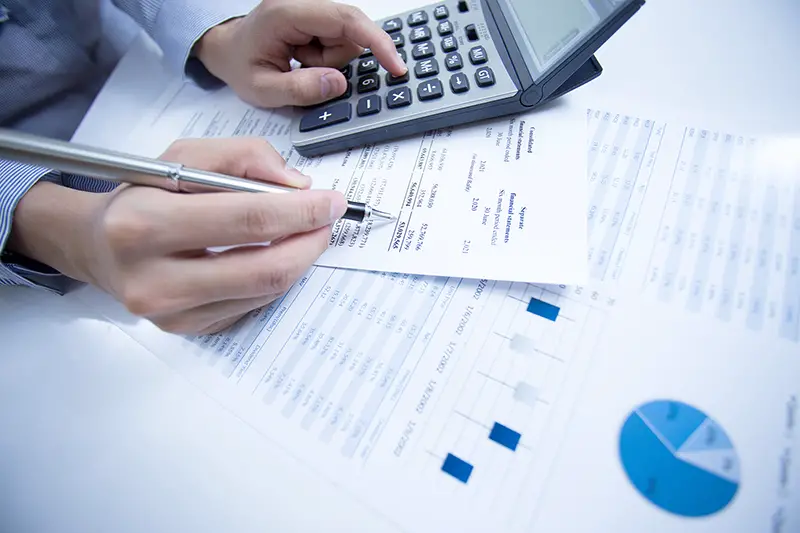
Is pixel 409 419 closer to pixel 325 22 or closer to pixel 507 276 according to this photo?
pixel 507 276

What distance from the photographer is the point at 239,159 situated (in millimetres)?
287

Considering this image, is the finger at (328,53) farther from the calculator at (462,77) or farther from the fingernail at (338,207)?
the fingernail at (338,207)

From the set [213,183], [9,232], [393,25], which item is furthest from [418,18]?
[9,232]

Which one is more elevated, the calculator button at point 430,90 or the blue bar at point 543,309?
the calculator button at point 430,90

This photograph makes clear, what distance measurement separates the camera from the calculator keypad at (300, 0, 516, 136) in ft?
1.12

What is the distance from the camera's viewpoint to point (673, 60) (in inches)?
15.1

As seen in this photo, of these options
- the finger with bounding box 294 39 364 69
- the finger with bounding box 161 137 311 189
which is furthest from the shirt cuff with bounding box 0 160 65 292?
the finger with bounding box 294 39 364 69

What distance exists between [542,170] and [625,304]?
0.11m

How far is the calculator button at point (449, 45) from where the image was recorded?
363 mm

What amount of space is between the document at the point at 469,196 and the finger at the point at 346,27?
66 millimetres

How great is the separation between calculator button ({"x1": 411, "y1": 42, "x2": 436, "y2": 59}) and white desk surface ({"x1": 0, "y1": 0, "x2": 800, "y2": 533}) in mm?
121

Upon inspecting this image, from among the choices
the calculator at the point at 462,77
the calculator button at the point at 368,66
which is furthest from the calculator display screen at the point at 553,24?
the calculator button at the point at 368,66

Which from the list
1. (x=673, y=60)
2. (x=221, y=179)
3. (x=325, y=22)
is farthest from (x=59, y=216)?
(x=673, y=60)

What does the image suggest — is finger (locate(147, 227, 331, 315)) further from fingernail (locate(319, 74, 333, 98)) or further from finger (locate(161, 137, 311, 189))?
fingernail (locate(319, 74, 333, 98))
